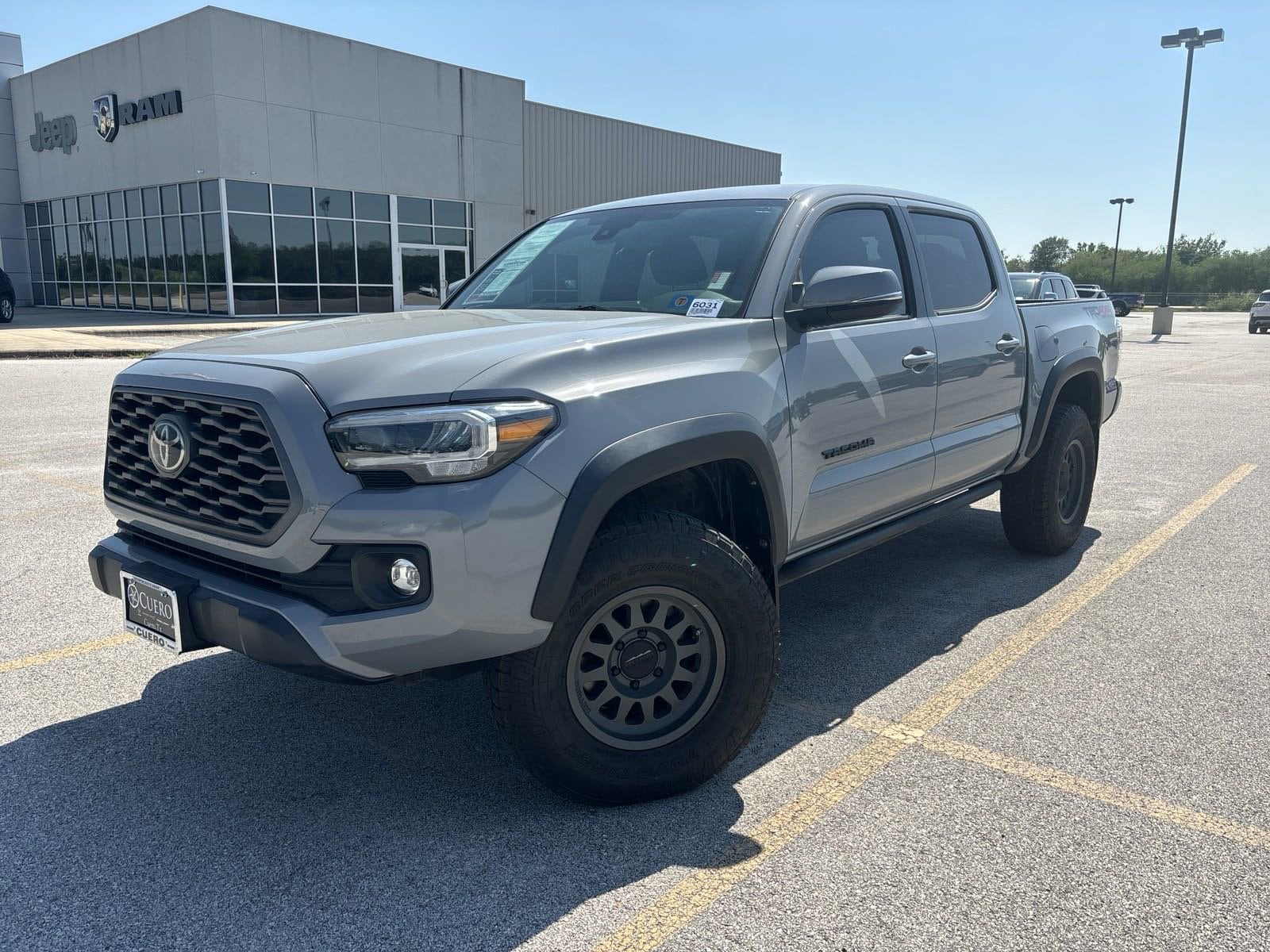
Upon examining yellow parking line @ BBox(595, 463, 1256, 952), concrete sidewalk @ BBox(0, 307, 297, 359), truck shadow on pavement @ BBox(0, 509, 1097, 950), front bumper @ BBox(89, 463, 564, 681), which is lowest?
truck shadow on pavement @ BBox(0, 509, 1097, 950)

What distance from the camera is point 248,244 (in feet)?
92.2

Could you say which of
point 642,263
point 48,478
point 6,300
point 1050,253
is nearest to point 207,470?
point 642,263

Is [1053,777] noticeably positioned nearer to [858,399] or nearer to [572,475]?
[858,399]

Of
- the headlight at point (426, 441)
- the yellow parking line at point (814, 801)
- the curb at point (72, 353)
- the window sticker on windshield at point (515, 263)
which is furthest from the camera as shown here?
the curb at point (72, 353)

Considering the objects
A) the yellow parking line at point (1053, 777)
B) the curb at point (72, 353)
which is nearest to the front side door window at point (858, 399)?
the yellow parking line at point (1053, 777)

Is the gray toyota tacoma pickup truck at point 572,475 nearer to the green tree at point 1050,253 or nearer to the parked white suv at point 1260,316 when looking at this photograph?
the parked white suv at point 1260,316

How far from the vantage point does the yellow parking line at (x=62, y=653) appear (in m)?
4.09

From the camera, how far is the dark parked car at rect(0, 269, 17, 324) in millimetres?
25328

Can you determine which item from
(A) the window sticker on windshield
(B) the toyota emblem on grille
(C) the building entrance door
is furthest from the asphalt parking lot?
(C) the building entrance door

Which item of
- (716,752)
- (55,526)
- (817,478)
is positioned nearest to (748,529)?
(817,478)

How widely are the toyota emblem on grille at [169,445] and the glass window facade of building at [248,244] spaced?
1061 inches

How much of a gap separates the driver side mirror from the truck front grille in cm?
181

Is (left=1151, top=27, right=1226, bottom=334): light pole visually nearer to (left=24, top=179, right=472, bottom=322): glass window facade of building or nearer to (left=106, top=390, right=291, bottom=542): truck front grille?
(left=24, top=179, right=472, bottom=322): glass window facade of building

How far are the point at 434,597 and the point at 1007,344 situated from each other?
3467mm
